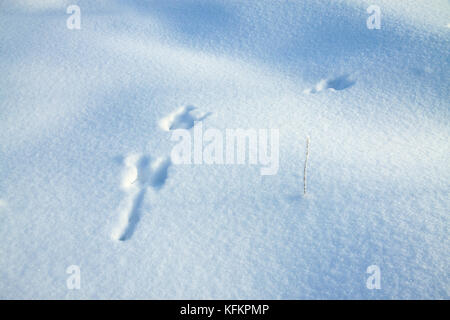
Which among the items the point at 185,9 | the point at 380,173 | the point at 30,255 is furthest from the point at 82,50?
the point at 380,173

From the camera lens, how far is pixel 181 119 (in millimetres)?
2164

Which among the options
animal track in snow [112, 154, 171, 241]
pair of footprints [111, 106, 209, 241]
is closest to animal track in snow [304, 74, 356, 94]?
pair of footprints [111, 106, 209, 241]

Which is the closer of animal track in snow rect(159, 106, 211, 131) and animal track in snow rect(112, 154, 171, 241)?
animal track in snow rect(112, 154, 171, 241)

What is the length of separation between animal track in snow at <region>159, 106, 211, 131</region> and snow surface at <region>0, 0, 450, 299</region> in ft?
0.07

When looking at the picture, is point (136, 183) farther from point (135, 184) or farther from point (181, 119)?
point (181, 119)

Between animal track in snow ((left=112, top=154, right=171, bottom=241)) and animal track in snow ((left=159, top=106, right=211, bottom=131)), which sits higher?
animal track in snow ((left=159, top=106, right=211, bottom=131))

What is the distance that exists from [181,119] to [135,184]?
0.64 metres

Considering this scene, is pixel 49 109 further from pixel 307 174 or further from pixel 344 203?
pixel 344 203

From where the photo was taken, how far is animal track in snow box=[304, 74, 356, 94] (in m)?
2.34

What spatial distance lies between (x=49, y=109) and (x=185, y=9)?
188 centimetres

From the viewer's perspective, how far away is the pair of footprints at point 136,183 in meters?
1.61

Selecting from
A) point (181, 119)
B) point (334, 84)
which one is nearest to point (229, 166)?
point (181, 119)

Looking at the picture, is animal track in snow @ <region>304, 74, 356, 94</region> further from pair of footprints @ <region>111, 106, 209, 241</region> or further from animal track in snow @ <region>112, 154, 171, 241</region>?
animal track in snow @ <region>112, 154, 171, 241</region>

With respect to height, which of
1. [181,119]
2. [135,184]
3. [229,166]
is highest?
[181,119]
